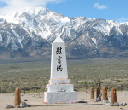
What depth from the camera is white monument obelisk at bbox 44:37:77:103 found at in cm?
1972

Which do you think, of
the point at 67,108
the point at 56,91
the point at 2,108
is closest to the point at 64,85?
the point at 56,91

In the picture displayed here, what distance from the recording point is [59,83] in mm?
A: 20047

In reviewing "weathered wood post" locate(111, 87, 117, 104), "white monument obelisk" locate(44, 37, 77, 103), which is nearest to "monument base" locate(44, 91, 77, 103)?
"white monument obelisk" locate(44, 37, 77, 103)

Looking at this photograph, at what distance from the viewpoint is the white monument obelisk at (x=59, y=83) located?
19.7 m

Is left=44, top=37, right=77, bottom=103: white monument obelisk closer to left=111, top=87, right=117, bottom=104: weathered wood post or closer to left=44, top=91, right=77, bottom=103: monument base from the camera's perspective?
left=44, top=91, right=77, bottom=103: monument base

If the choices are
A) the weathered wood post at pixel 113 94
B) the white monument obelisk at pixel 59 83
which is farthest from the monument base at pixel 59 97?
the weathered wood post at pixel 113 94

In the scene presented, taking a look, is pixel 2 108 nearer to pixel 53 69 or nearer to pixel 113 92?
pixel 53 69

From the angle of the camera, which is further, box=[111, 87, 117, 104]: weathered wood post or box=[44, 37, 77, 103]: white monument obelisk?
box=[44, 37, 77, 103]: white monument obelisk

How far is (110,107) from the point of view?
18.4 metres

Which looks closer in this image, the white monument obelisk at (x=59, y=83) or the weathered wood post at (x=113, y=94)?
the weathered wood post at (x=113, y=94)

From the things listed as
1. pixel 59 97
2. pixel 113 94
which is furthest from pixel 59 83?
pixel 113 94

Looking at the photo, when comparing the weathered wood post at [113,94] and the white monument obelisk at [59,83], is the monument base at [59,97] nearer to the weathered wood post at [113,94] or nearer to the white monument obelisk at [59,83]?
the white monument obelisk at [59,83]

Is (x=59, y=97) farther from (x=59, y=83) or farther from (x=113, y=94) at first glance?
(x=113, y=94)

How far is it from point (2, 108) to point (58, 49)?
5254mm
